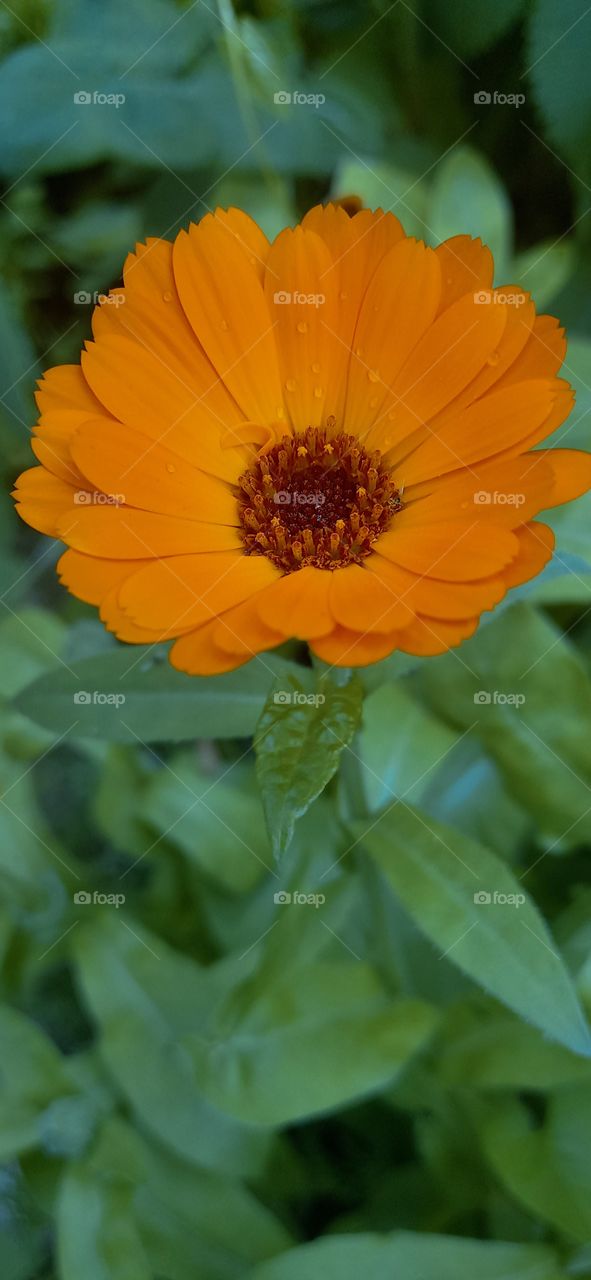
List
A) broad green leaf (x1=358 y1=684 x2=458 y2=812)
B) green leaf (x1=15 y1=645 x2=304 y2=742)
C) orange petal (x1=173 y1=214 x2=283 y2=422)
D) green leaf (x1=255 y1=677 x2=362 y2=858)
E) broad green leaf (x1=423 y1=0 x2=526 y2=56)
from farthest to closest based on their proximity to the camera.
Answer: broad green leaf (x1=423 y1=0 x2=526 y2=56), broad green leaf (x1=358 y1=684 x2=458 y2=812), green leaf (x1=15 y1=645 x2=304 y2=742), orange petal (x1=173 y1=214 x2=283 y2=422), green leaf (x1=255 y1=677 x2=362 y2=858)

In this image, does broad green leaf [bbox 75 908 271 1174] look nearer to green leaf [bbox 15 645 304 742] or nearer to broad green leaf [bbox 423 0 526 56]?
green leaf [bbox 15 645 304 742]

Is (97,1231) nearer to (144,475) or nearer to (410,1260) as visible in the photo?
(410,1260)

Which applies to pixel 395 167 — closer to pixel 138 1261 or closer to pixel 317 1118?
pixel 317 1118

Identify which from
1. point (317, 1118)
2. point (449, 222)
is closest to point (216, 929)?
point (317, 1118)

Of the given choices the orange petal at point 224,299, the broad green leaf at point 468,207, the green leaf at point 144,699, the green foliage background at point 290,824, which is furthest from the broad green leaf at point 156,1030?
the broad green leaf at point 468,207

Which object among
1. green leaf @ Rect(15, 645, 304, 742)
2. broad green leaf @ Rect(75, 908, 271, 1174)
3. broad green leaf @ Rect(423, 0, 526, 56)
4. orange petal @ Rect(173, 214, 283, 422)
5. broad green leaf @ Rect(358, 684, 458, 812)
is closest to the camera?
orange petal @ Rect(173, 214, 283, 422)

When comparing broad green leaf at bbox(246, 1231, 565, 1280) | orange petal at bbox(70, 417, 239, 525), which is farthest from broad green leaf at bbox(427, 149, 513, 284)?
broad green leaf at bbox(246, 1231, 565, 1280)

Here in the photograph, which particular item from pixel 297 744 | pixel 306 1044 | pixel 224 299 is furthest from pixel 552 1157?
pixel 224 299
